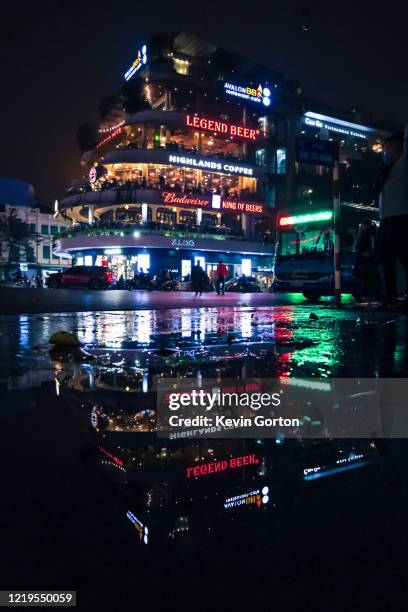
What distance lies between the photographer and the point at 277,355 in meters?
3.35

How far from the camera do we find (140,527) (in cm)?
95

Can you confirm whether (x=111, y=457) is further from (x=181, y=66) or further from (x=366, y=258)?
(x=181, y=66)

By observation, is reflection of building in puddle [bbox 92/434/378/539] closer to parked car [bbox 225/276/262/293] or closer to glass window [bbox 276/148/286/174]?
parked car [bbox 225/276/262/293]

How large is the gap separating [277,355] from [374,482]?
2136 mm

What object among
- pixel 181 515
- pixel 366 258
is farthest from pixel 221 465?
pixel 366 258

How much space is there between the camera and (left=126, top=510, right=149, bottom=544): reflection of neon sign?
0.91 m

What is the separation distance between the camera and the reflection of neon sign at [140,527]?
91 centimetres

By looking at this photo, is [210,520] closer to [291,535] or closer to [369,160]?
[291,535]

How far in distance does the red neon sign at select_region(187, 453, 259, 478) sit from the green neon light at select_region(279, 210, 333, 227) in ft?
47.4

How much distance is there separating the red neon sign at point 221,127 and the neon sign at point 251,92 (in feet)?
12.3

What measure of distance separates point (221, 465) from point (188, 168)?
52.9 m

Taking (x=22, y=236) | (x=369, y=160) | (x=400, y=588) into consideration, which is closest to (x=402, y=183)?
(x=400, y=588)

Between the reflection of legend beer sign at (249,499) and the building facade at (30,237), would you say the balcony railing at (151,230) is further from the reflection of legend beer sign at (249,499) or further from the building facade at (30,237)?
the reflection of legend beer sign at (249,499)

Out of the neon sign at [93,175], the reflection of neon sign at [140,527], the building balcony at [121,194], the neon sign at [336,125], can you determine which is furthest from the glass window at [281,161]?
the reflection of neon sign at [140,527]
